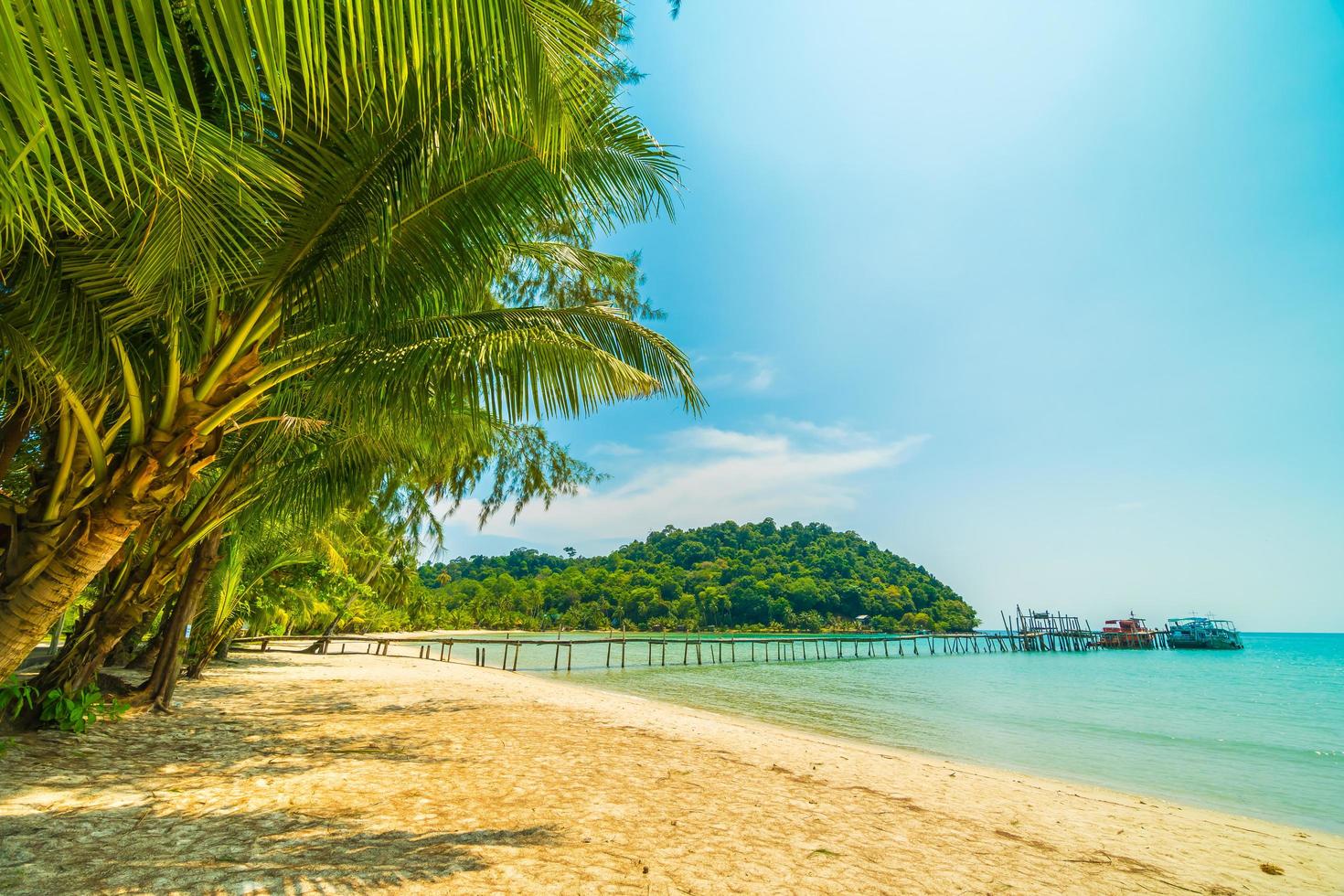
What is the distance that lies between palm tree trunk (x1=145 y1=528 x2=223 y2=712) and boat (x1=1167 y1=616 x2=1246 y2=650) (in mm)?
91285

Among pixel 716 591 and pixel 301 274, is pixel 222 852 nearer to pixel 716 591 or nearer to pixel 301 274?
pixel 301 274

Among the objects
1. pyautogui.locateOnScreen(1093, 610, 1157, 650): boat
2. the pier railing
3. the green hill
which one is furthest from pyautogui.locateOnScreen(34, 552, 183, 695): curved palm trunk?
pyautogui.locateOnScreen(1093, 610, 1157, 650): boat

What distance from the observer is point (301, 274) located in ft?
11.3

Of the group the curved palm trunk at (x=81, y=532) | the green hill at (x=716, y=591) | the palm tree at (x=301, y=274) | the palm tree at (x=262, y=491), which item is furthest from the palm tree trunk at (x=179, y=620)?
the green hill at (x=716, y=591)

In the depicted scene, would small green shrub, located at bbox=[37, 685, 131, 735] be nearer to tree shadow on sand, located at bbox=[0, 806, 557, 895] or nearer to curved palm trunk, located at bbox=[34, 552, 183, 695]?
curved palm trunk, located at bbox=[34, 552, 183, 695]

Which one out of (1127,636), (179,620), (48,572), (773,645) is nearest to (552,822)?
(48,572)

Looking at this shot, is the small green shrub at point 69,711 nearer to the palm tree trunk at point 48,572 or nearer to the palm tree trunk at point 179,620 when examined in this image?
the palm tree trunk at point 179,620

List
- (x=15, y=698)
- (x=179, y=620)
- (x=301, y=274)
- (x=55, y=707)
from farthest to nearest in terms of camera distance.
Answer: (x=179, y=620), (x=55, y=707), (x=15, y=698), (x=301, y=274)

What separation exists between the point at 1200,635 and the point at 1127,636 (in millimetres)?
7256

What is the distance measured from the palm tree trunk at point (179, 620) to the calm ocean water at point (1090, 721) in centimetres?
1023

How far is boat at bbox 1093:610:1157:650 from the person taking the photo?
238 ft

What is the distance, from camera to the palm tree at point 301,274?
2340 millimetres

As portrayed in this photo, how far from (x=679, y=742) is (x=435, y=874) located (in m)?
4.95

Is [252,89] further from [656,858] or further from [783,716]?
[783,716]
